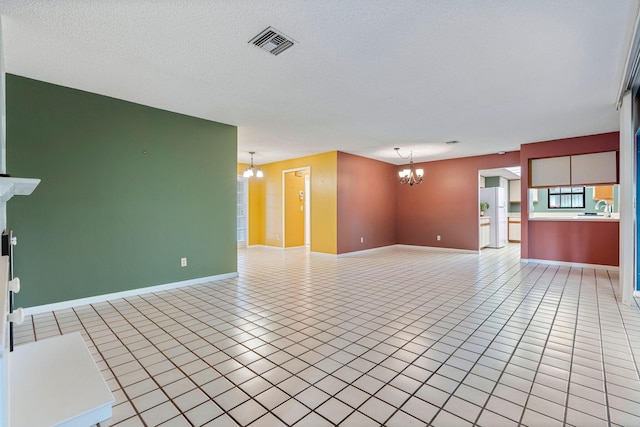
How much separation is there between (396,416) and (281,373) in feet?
2.66

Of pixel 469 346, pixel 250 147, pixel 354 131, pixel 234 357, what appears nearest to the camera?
pixel 234 357

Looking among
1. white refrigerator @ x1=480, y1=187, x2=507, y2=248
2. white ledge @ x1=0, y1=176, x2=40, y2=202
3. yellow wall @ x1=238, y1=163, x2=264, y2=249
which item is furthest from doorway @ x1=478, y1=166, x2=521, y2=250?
white ledge @ x1=0, y1=176, x2=40, y2=202

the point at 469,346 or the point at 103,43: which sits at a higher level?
the point at 103,43

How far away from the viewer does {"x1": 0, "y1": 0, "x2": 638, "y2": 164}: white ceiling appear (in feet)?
7.19

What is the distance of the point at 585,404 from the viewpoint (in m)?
1.75

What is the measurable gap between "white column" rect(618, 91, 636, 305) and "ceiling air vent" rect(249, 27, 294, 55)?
3.89m

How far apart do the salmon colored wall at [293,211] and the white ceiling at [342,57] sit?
3.94m

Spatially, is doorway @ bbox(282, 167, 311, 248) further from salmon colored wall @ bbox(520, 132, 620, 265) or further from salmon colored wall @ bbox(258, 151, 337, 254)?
salmon colored wall @ bbox(520, 132, 620, 265)

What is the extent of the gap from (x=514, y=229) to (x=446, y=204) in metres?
4.00

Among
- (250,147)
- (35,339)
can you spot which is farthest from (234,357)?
(250,147)

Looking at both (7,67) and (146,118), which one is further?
(146,118)

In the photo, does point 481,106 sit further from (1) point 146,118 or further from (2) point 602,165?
(1) point 146,118

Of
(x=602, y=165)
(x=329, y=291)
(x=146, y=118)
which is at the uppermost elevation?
(x=146, y=118)

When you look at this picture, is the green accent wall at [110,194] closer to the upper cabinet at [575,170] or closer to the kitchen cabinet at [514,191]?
the upper cabinet at [575,170]
